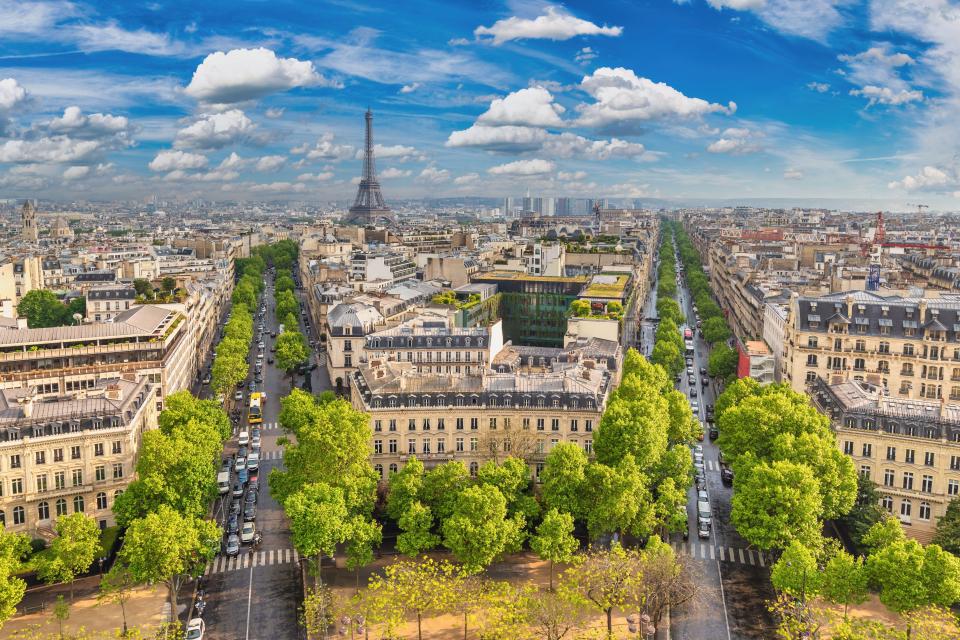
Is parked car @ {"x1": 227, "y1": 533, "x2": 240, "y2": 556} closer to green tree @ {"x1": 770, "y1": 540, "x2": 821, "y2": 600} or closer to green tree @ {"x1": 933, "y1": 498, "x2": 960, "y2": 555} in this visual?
green tree @ {"x1": 770, "y1": 540, "x2": 821, "y2": 600}

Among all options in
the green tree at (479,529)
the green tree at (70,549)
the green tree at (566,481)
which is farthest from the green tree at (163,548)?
the green tree at (566,481)

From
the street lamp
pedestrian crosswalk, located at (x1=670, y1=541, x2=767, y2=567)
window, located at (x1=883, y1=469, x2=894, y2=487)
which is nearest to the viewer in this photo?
the street lamp

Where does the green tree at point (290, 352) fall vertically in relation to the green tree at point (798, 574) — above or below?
above

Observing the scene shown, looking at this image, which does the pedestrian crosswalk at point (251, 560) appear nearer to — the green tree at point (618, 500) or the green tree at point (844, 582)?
the green tree at point (618, 500)

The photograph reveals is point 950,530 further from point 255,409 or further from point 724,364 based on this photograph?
point 255,409

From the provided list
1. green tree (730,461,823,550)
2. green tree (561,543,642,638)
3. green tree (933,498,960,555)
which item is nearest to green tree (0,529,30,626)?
green tree (561,543,642,638)
